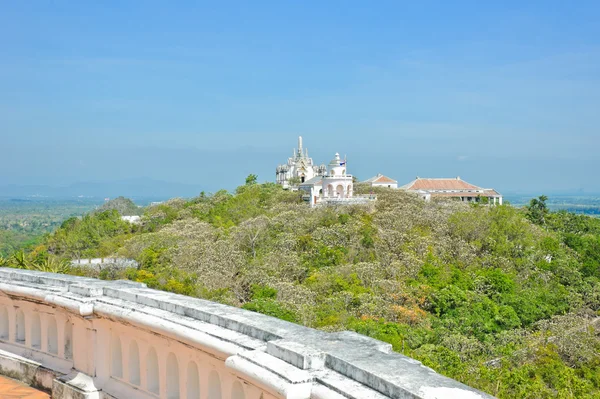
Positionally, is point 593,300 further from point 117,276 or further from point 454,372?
point 117,276

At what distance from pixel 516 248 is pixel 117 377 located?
1055 inches

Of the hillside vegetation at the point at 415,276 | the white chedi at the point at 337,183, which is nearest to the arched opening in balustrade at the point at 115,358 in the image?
the hillside vegetation at the point at 415,276

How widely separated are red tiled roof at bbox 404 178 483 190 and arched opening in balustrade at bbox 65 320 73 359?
5757 centimetres

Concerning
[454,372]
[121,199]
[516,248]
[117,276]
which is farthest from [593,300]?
[121,199]

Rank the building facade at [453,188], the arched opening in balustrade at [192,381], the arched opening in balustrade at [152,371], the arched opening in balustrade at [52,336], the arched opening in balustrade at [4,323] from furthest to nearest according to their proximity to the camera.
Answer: the building facade at [453,188], the arched opening in balustrade at [4,323], the arched opening in balustrade at [52,336], the arched opening in balustrade at [152,371], the arched opening in balustrade at [192,381]

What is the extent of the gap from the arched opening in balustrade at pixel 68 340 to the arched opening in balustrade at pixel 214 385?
2.36 metres

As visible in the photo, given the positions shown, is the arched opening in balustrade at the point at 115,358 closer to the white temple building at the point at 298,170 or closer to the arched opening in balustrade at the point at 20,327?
the arched opening in balustrade at the point at 20,327

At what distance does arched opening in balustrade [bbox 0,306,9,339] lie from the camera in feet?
23.8

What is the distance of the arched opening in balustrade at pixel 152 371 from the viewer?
17.6ft

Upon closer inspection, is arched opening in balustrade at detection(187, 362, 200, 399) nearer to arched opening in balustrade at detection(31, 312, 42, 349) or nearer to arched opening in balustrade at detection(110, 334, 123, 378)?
arched opening in balustrade at detection(110, 334, 123, 378)

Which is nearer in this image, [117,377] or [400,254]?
[117,377]

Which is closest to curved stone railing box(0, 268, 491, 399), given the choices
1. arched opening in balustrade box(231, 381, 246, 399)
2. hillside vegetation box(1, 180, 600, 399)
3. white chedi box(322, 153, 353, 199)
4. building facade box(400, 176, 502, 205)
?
arched opening in balustrade box(231, 381, 246, 399)

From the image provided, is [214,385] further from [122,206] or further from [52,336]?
[122,206]

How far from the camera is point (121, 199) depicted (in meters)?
71.3
